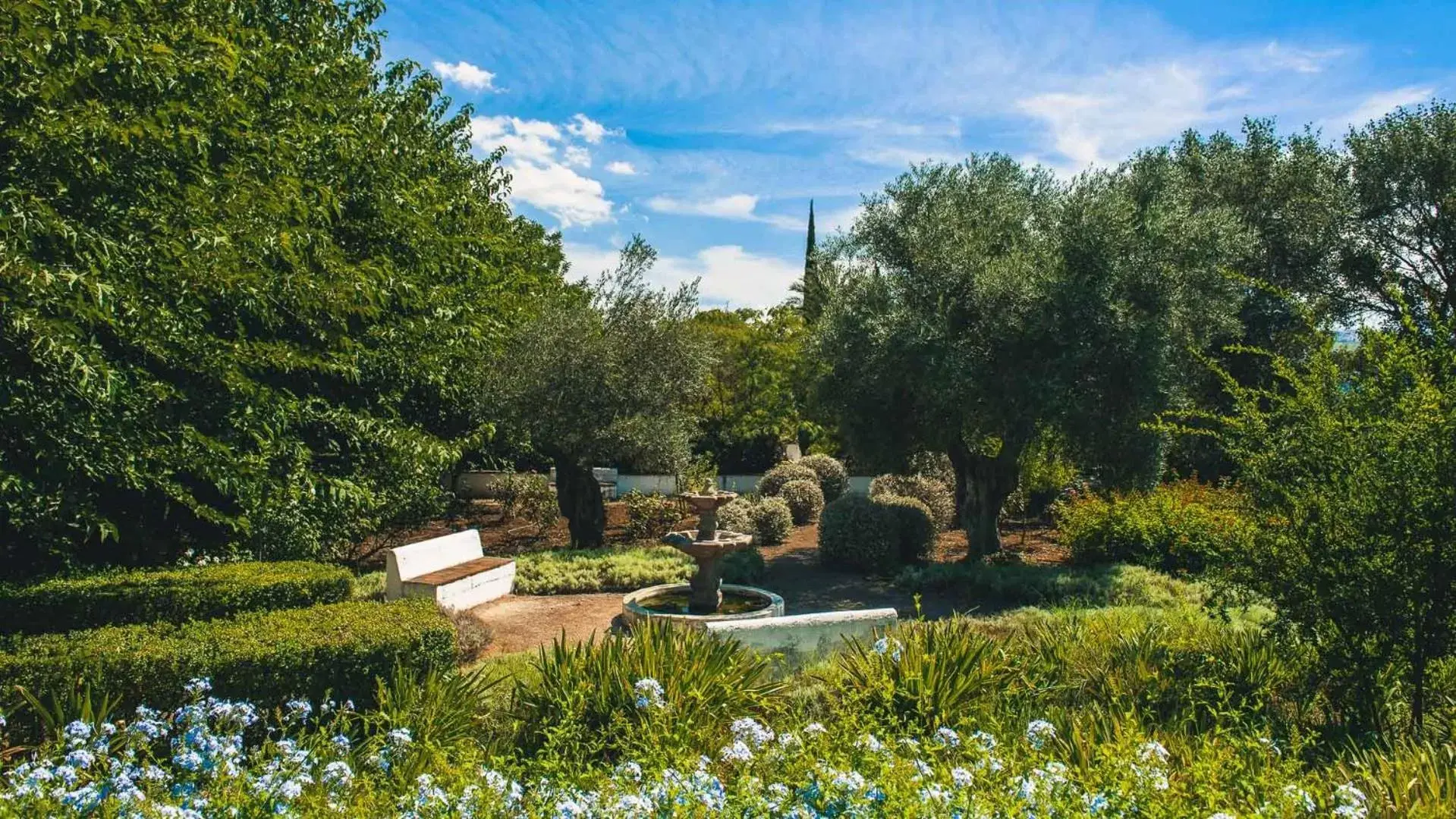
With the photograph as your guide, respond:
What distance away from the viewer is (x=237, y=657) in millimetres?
5758

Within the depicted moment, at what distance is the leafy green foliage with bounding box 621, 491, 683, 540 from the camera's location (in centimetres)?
1875

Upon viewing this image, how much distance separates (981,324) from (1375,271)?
14755 mm

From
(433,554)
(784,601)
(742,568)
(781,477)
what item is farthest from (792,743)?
(781,477)

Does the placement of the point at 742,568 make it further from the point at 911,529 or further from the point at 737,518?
the point at 737,518

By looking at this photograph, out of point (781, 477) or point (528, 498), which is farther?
point (781, 477)

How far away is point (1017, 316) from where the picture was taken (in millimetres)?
12453

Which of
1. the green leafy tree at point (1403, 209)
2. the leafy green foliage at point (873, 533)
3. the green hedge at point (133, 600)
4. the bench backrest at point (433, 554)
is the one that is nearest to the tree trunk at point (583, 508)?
the bench backrest at point (433, 554)

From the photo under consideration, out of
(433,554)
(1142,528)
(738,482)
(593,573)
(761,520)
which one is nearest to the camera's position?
(433,554)

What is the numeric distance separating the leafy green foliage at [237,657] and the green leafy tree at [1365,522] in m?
5.63

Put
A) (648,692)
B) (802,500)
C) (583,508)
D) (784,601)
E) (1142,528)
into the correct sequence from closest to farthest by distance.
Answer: (648,692), (784,601), (1142,528), (583,508), (802,500)

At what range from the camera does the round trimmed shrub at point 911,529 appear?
1462 centimetres

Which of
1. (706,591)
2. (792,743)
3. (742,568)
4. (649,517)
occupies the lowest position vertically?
(742,568)

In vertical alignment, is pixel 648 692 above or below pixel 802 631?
above

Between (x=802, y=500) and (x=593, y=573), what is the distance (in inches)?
335
